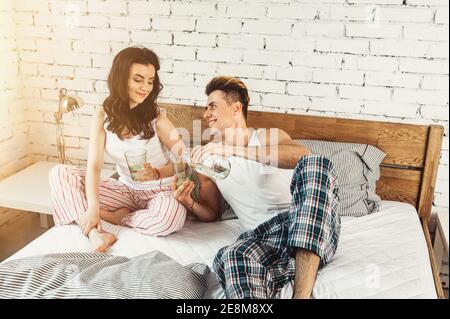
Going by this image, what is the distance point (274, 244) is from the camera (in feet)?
5.05

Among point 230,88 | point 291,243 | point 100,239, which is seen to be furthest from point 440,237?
point 100,239

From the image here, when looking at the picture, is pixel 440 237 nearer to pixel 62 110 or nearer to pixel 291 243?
pixel 291 243

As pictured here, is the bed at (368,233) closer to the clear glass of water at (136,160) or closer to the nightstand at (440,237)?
A: the nightstand at (440,237)

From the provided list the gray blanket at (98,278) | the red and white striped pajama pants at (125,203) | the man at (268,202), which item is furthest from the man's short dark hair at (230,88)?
the gray blanket at (98,278)

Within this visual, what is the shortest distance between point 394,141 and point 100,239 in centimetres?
115

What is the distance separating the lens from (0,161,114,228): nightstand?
72.3 inches

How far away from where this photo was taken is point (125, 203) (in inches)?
69.5

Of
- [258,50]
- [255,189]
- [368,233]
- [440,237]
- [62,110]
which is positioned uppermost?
[258,50]

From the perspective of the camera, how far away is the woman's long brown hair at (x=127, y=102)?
168 centimetres

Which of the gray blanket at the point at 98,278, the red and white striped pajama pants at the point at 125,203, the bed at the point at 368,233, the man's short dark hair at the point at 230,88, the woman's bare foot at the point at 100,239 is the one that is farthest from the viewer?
the man's short dark hair at the point at 230,88

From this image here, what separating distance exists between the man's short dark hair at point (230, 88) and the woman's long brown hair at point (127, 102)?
193 millimetres

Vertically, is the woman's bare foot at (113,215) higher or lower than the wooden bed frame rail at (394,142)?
lower

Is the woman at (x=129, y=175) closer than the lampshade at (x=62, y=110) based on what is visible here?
Yes

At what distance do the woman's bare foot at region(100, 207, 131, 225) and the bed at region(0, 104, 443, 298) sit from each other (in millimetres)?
40
